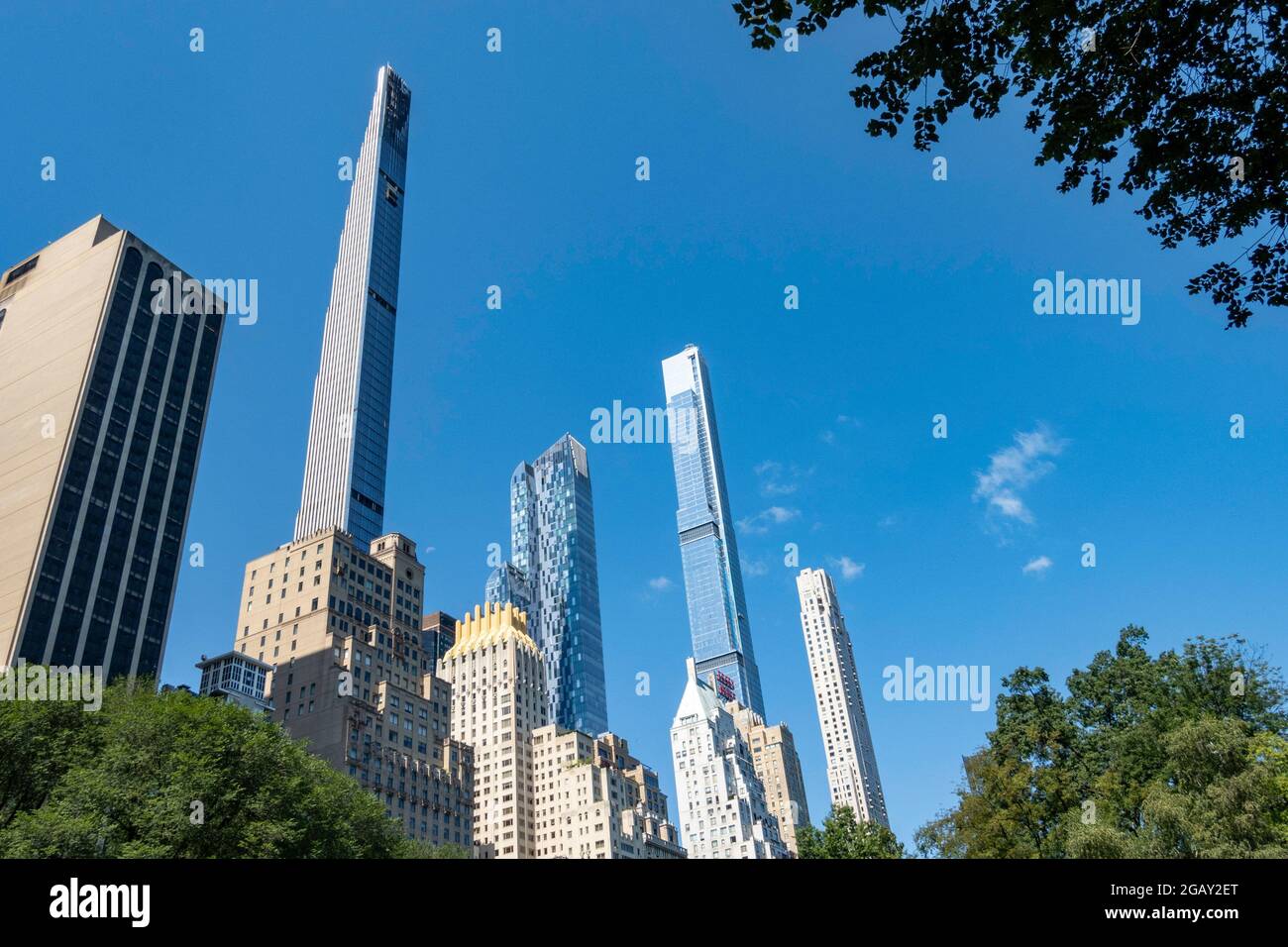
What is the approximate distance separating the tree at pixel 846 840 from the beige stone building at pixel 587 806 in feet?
248

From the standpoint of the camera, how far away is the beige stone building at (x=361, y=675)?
326ft

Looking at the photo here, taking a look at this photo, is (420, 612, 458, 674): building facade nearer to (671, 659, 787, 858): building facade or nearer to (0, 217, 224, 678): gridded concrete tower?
(671, 659, 787, 858): building facade

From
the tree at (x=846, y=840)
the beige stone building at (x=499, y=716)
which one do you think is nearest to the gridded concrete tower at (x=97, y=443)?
the beige stone building at (x=499, y=716)

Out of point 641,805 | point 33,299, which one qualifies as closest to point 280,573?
point 33,299

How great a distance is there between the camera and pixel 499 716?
458 feet

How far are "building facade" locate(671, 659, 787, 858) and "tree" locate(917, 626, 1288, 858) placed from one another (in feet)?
378

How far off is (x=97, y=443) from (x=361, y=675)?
136 feet

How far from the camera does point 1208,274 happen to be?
13.2 meters

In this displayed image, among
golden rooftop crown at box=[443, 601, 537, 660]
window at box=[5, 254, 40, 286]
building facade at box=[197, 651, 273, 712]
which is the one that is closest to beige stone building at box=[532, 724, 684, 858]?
golden rooftop crown at box=[443, 601, 537, 660]
